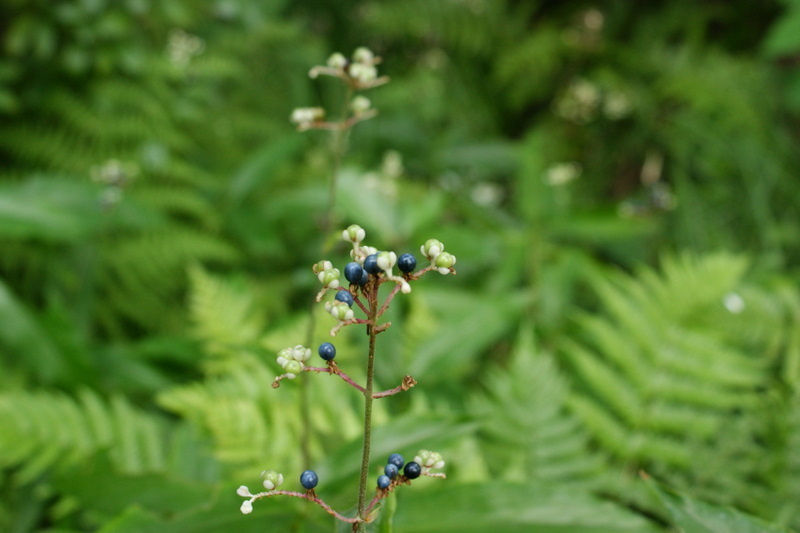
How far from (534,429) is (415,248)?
918 millimetres

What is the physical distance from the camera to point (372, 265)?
64 centimetres

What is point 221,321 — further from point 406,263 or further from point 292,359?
point 406,263

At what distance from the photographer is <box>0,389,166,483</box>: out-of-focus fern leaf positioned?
1.51 m

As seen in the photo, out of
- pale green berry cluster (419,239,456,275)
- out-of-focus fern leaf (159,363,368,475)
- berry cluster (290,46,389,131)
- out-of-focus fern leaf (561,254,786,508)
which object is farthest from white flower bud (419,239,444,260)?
out-of-focus fern leaf (561,254,786,508)

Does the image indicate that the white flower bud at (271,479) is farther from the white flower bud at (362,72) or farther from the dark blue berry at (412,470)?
the white flower bud at (362,72)

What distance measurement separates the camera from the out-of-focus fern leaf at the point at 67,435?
151 cm

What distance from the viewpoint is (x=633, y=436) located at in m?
1.64

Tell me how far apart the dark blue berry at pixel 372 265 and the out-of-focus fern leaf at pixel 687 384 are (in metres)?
1.15

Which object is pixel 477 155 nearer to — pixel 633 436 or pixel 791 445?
pixel 633 436

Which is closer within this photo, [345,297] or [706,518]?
[345,297]

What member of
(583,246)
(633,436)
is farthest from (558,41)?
(633,436)

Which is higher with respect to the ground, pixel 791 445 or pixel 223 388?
pixel 223 388

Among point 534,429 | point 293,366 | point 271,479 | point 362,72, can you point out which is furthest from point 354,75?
point 534,429

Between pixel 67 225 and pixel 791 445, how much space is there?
6.70 ft
